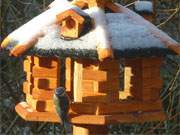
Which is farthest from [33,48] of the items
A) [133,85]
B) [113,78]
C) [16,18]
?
[16,18]

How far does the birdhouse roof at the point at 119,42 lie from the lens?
2.41 m

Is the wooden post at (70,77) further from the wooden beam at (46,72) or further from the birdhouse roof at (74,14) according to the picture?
the birdhouse roof at (74,14)

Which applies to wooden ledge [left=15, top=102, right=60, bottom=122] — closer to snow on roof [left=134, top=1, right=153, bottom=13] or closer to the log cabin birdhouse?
the log cabin birdhouse

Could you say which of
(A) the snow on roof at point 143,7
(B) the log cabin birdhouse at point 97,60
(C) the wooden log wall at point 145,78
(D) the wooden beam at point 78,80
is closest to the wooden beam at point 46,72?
(B) the log cabin birdhouse at point 97,60

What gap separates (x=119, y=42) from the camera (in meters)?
2.43

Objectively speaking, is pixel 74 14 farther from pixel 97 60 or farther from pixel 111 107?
pixel 111 107

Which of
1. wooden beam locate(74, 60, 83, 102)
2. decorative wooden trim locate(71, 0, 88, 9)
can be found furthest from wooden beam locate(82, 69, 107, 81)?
decorative wooden trim locate(71, 0, 88, 9)

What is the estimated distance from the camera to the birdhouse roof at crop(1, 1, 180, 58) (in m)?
2.41

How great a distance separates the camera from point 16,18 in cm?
503

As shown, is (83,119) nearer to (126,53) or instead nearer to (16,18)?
(126,53)

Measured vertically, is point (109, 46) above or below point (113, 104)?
above

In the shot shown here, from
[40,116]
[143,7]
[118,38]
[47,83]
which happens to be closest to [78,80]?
[47,83]

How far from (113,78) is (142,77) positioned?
0.19 m

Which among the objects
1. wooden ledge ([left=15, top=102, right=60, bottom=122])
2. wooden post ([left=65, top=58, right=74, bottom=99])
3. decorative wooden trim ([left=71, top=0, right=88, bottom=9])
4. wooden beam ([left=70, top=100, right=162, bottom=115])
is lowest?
wooden ledge ([left=15, top=102, right=60, bottom=122])
